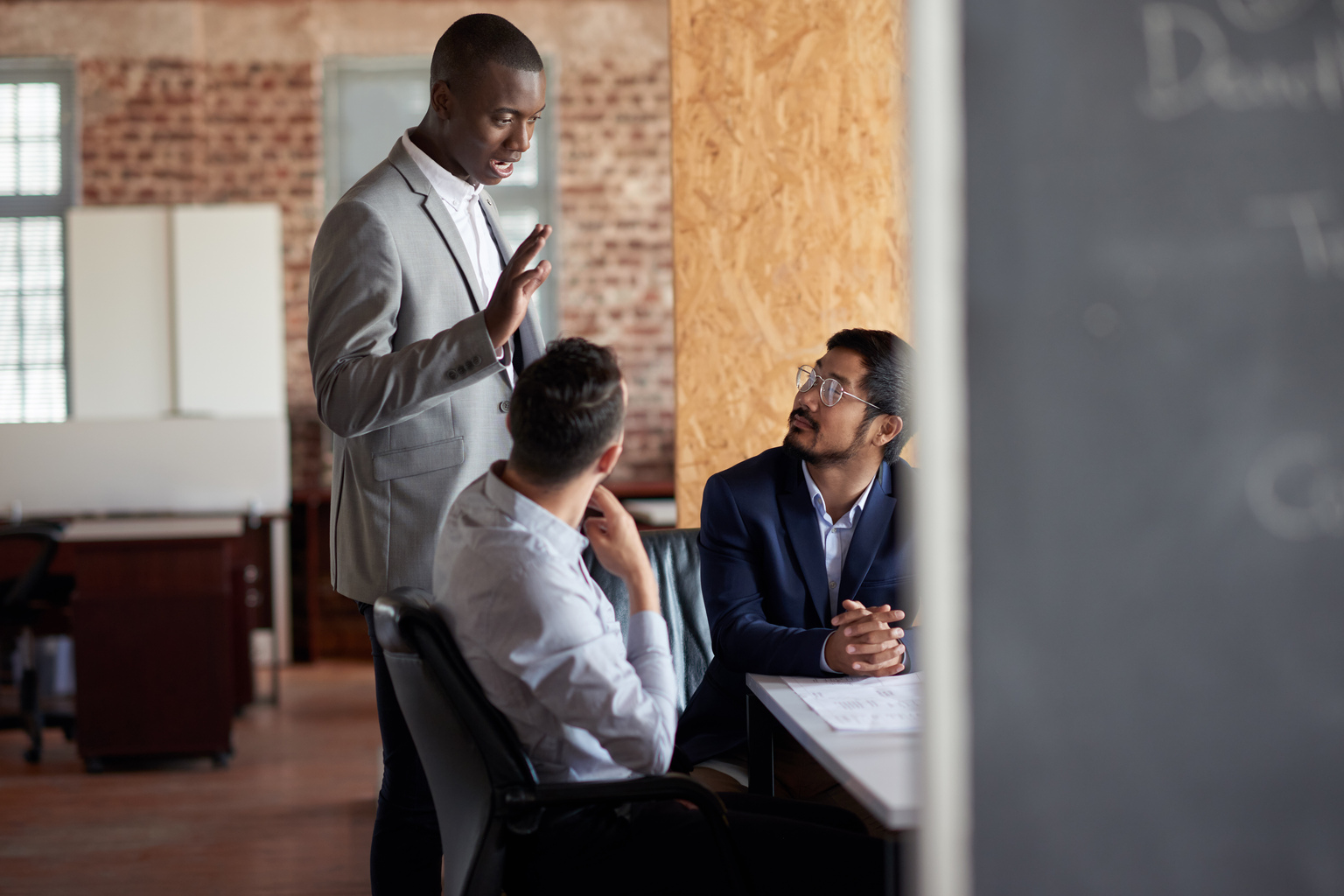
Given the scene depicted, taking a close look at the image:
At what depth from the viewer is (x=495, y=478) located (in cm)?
135

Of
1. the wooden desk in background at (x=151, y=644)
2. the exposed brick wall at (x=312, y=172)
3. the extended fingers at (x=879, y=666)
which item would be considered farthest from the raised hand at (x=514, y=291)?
the exposed brick wall at (x=312, y=172)

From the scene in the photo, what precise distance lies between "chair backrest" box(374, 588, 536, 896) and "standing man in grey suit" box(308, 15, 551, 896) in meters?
0.38

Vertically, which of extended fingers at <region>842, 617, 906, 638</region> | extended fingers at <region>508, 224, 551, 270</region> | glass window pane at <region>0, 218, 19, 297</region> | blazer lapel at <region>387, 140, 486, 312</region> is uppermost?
glass window pane at <region>0, 218, 19, 297</region>

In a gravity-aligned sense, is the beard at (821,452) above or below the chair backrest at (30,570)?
above

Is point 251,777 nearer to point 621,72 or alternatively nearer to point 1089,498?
point 1089,498

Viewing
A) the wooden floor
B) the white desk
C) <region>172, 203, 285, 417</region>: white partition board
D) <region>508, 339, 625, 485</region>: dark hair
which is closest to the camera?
the white desk

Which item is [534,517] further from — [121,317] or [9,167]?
[9,167]

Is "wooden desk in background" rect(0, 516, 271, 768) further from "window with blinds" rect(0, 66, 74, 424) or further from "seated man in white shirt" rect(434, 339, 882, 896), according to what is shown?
"window with blinds" rect(0, 66, 74, 424)

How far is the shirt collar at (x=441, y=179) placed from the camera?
1.81m

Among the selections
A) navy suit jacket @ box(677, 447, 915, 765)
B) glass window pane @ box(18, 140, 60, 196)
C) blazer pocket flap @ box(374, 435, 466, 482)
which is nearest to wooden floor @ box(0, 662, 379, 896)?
navy suit jacket @ box(677, 447, 915, 765)

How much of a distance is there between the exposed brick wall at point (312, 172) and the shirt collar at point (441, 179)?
14.0ft

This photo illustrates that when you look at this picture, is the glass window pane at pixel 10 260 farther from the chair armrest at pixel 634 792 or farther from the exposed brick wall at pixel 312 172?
the chair armrest at pixel 634 792

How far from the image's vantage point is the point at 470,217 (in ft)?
6.29

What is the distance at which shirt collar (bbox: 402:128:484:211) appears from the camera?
1.81m
